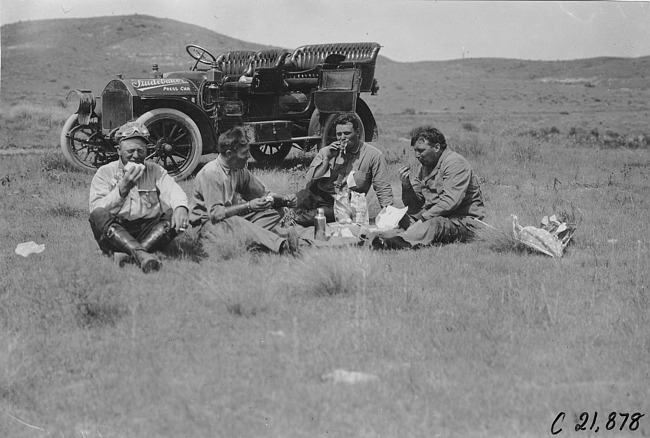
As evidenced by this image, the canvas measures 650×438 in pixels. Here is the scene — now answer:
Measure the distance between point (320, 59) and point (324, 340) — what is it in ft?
28.7

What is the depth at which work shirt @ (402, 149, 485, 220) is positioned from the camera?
7484mm

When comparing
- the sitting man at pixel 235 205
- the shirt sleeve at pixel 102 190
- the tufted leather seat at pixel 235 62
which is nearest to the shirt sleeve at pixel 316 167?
the sitting man at pixel 235 205

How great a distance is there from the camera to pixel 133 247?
244 inches

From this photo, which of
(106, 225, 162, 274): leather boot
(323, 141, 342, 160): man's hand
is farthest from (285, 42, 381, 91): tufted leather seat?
(106, 225, 162, 274): leather boot

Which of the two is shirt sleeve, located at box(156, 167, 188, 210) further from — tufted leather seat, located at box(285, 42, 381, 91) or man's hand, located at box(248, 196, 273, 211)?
tufted leather seat, located at box(285, 42, 381, 91)

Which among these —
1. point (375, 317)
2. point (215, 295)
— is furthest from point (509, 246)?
point (215, 295)

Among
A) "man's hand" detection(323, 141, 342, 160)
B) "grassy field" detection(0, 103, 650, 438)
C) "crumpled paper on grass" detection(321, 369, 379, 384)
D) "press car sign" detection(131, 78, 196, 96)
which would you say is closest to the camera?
"grassy field" detection(0, 103, 650, 438)

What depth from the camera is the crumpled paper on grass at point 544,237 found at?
681 cm

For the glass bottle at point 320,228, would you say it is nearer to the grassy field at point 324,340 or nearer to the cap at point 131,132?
the grassy field at point 324,340

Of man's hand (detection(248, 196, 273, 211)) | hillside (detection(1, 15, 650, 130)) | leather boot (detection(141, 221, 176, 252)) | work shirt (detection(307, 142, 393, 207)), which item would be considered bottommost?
leather boot (detection(141, 221, 176, 252))

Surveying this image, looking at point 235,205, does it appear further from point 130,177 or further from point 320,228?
point 130,177

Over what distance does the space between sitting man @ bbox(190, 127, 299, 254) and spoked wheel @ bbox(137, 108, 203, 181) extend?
3.57 meters

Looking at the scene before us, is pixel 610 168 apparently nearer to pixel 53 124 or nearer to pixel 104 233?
pixel 104 233

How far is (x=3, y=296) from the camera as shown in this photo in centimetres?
551
